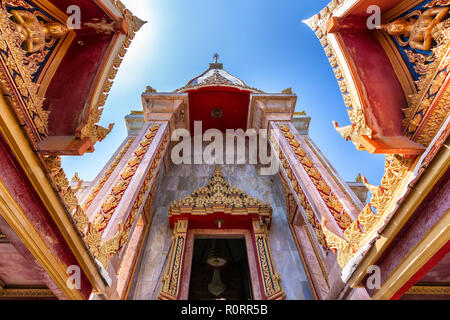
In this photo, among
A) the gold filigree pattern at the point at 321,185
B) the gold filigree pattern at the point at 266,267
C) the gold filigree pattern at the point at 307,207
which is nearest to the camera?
the gold filigree pattern at the point at 321,185

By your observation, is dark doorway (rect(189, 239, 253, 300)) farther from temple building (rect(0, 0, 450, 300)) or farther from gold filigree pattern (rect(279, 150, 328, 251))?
gold filigree pattern (rect(279, 150, 328, 251))

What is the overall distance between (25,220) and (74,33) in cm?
281

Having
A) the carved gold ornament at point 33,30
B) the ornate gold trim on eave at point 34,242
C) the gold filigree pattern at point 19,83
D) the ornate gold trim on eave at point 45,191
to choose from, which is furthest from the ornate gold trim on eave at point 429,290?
the carved gold ornament at point 33,30

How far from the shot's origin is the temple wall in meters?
5.51

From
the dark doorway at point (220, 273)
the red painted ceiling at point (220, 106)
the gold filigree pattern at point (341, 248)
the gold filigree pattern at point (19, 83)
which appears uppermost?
the red painted ceiling at point (220, 106)

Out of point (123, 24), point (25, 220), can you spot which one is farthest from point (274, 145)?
point (25, 220)

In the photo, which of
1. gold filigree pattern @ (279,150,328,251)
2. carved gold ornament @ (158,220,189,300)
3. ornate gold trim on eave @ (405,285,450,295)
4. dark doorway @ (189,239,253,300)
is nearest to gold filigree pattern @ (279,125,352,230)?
gold filigree pattern @ (279,150,328,251)

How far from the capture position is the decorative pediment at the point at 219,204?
648 centimetres

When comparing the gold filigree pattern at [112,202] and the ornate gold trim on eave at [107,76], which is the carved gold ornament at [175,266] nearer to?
the gold filigree pattern at [112,202]

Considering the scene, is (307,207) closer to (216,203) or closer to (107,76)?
(216,203)

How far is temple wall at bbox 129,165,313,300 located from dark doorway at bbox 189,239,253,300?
6.62 feet

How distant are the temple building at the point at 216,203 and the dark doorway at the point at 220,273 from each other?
6.69 ft

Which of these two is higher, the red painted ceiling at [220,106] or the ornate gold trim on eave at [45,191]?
the red painted ceiling at [220,106]
